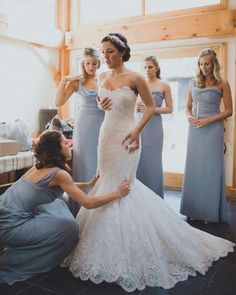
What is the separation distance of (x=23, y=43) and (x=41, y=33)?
0.35 metres

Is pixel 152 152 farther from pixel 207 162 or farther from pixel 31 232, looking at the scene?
pixel 31 232

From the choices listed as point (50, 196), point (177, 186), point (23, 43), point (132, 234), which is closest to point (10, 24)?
point (23, 43)

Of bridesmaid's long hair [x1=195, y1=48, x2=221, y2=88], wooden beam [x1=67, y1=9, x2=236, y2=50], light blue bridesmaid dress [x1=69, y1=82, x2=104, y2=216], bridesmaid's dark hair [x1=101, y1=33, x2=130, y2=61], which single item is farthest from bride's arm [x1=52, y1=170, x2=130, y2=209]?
wooden beam [x1=67, y1=9, x2=236, y2=50]

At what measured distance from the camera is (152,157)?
130 inches

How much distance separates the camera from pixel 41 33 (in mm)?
5379

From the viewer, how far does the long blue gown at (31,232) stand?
6.87 ft

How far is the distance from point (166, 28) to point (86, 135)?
8.56 feet

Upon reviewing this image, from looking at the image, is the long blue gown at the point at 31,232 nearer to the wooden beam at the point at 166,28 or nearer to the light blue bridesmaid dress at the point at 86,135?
the light blue bridesmaid dress at the point at 86,135

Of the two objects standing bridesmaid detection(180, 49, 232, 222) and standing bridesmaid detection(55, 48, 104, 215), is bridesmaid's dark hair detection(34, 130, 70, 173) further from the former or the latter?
standing bridesmaid detection(180, 49, 232, 222)

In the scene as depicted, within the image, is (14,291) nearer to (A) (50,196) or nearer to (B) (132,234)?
(A) (50,196)

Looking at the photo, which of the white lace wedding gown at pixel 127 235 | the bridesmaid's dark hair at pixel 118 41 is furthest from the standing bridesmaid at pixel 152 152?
the bridesmaid's dark hair at pixel 118 41

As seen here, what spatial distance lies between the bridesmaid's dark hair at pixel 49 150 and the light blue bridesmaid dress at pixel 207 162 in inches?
60.9

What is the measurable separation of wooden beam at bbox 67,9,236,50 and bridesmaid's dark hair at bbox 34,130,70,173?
3072 millimetres

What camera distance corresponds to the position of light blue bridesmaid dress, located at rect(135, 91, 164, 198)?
3299 millimetres
